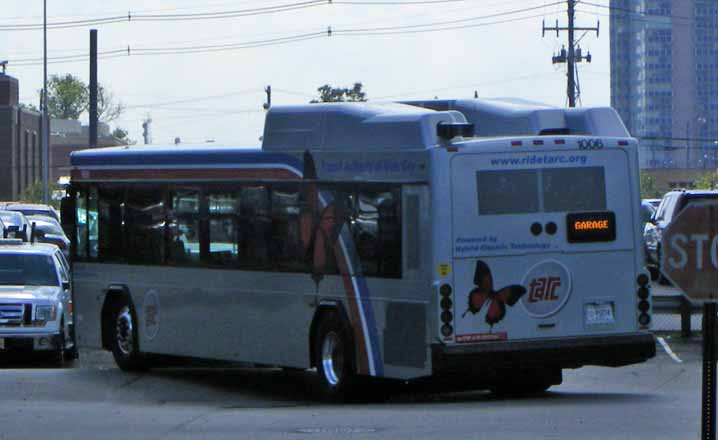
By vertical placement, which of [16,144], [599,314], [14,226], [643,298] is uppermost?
[16,144]

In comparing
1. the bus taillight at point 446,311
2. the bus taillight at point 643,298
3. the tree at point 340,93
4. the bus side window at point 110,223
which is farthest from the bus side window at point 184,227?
the tree at point 340,93

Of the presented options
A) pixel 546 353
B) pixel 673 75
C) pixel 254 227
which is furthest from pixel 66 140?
pixel 546 353

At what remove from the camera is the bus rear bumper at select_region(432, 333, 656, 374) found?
45.2 feet

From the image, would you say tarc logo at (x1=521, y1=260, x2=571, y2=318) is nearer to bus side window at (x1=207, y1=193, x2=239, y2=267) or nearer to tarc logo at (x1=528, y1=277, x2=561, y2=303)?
tarc logo at (x1=528, y1=277, x2=561, y2=303)

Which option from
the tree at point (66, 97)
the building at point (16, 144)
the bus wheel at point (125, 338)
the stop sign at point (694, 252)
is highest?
the tree at point (66, 97)

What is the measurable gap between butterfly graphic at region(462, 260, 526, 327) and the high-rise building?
171 metres

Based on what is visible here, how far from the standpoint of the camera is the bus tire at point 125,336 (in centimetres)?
1861

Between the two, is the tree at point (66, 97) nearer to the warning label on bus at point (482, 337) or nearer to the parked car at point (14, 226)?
the parked car at point (14, 226)

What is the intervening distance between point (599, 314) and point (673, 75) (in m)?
177

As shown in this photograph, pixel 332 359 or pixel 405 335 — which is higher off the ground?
pixel 405 335

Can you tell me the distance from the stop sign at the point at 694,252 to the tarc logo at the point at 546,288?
695 centimetres

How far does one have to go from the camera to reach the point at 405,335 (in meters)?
14.2

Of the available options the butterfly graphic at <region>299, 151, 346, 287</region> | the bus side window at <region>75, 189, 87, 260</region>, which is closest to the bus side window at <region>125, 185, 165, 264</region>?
the bus side window at <region>75, 189, 87, 260</region>

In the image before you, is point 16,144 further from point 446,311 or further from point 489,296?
point 446,311
